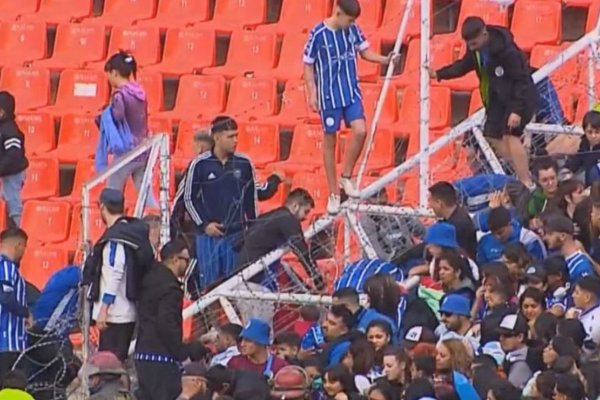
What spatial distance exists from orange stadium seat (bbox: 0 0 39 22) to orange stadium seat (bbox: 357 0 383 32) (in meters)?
2.71

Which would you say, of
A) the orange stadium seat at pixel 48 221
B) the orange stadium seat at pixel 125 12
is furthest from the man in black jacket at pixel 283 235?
the orange stadium seat at pixel 125 12

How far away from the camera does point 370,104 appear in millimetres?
18062

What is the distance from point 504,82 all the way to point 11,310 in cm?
318

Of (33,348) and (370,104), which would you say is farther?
(370,104)

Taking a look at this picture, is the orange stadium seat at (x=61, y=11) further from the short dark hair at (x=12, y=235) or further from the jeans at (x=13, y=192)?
the short dark hair at (x=12, y=235)

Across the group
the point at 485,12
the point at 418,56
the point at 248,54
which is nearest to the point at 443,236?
the point at 418,56

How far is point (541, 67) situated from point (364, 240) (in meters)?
2.17

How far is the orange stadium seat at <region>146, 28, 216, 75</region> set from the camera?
1938cm

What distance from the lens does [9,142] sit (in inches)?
649

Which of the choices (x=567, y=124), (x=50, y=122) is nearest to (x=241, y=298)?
(x=567, y=124)

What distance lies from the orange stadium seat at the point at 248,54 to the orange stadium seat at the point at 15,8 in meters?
1.73

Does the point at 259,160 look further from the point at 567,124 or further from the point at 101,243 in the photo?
the point at 101,243

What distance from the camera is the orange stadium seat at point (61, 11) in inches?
792

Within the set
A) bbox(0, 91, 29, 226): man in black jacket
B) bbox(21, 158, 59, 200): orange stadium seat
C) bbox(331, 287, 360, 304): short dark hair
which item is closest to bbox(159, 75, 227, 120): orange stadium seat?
bbox(21, 158, 59, 200): orange stadium seat
